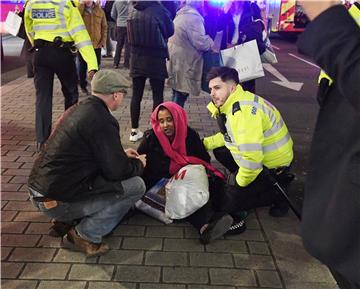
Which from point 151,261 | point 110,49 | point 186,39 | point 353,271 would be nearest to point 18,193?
point 151,261

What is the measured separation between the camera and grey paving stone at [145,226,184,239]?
318 centimetres

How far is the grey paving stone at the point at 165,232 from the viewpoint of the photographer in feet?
10.4

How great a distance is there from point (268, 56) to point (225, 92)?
6.78ft

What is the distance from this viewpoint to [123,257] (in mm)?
2869

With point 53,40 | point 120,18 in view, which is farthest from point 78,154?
point 120,18

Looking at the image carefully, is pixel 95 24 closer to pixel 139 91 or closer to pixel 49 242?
pixel 139 91

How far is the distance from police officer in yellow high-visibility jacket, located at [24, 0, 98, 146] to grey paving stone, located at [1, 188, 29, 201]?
107 centimetres

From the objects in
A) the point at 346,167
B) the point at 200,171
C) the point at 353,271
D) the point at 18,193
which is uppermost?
the point at 346,167

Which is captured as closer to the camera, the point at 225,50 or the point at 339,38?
the point at 339,38

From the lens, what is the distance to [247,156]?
10.1ft

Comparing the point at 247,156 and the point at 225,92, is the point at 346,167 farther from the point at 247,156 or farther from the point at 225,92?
the point at 225,92

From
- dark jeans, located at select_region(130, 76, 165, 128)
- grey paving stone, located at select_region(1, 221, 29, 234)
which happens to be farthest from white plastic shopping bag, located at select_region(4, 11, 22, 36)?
grey paving stone, located at select_region(1, 221, 29, 234)

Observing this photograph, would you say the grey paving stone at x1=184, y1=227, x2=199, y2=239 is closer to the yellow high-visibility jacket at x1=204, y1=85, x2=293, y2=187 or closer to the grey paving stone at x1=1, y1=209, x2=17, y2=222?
the yellow high-visibility jacket at x1=204, y1=85, x2=293, y2=187

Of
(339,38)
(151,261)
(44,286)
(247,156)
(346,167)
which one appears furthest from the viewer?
(247,156)
